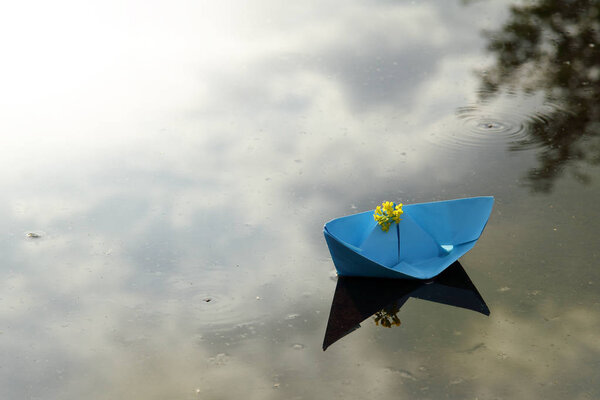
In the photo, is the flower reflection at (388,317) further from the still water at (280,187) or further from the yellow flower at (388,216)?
the yellow flower at (388,216)

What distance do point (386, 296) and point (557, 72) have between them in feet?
11.2

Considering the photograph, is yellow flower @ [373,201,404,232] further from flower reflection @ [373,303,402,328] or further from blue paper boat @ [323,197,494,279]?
flower reflection @ [373,303,402,328]

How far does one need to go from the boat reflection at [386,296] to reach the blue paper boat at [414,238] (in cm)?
6

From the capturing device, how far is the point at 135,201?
6.02m

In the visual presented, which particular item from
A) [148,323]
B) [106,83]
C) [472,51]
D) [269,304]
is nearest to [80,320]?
[148,323]

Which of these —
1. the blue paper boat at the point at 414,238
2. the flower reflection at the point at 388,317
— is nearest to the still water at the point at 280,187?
the flower reflection at the point at 388,317

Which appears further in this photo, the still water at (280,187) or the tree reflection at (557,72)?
the tree reflection at (557,72)

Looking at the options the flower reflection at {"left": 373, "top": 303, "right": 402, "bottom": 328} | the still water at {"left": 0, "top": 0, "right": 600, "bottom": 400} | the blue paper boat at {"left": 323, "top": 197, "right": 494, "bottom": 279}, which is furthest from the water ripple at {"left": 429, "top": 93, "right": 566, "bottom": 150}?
the flower reflection at {"left": 373, "top": 303, "right": 402, "bottom": 328}

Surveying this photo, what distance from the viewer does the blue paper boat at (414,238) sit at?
5.00 metres

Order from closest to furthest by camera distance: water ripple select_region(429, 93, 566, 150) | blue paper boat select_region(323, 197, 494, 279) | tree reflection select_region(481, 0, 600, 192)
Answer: blue paper boat select_region(323, 197, 494, 279)
tree reflection select_region(481, 0, 600, 192)
water ripple select_region(429, 93, 566, 150)

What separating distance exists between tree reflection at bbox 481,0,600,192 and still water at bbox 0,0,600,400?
0.02m

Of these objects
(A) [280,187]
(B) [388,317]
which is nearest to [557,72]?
(A) [280,187]

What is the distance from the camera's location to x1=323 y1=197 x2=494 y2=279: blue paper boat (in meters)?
5.00

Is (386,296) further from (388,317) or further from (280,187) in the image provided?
(280,187)
